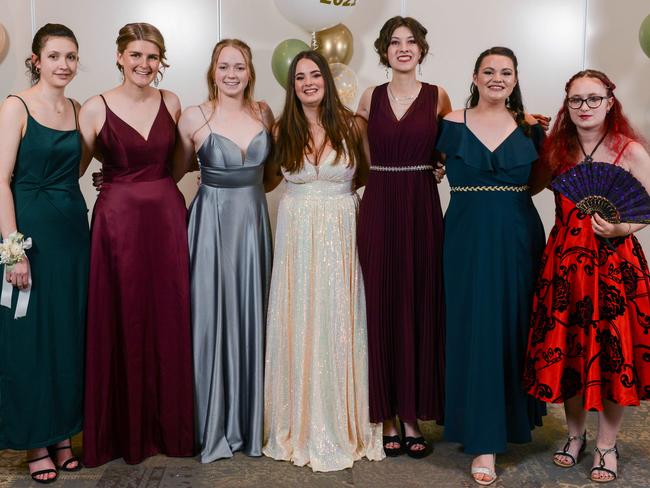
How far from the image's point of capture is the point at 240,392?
134 inches

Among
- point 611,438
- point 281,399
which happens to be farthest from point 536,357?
point 281,399

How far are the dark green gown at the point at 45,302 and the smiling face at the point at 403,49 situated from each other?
54.7 inches

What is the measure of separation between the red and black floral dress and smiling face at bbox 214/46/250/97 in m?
1.48

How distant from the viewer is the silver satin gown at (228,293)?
333 centimetres

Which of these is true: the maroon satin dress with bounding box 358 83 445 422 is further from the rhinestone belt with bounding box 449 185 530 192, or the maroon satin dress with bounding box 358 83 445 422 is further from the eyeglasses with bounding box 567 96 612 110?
the eyeglasses with bounding box 567 96 612 110

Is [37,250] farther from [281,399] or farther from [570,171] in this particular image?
[570,171]

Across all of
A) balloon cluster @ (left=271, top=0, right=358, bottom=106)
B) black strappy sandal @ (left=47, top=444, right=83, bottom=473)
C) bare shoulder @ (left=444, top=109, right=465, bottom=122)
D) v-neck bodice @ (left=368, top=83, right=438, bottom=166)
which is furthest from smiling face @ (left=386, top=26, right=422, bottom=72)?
black strappy sandal @ (left=47, top=444, right=83, bottom=473)

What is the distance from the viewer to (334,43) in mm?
4512

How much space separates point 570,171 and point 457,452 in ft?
4.51

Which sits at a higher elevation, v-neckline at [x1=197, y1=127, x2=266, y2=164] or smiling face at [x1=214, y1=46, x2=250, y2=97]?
smiling face at [x1=214, y1=46, x2=250, y2=97]

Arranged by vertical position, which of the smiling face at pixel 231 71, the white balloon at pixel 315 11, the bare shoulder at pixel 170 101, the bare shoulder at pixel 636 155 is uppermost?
the white balloon at pixel 315 11

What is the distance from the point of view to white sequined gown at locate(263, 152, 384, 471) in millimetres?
3279

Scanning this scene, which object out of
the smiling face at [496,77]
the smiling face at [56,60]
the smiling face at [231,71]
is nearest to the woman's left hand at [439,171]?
the smiling face at [496,77]

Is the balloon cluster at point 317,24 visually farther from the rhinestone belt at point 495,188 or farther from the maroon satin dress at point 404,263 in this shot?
the rhinestone belt at point 495,188
